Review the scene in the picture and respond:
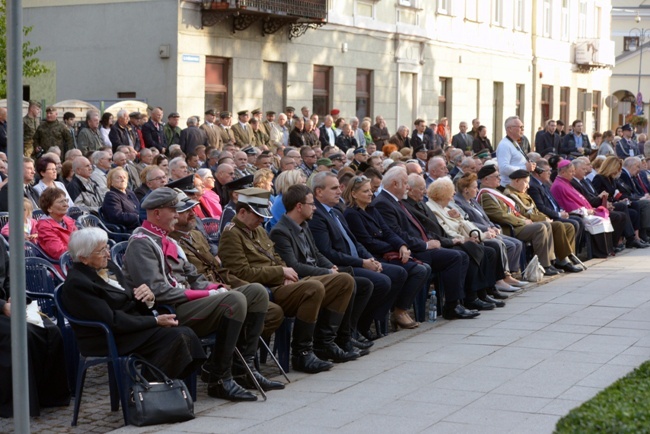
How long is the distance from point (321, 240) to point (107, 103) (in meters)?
15.3

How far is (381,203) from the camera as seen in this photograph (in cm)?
1232

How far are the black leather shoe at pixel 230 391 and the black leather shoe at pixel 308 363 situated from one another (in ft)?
3.32

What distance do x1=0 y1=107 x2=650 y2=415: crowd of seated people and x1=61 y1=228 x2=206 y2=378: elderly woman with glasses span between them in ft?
0.03

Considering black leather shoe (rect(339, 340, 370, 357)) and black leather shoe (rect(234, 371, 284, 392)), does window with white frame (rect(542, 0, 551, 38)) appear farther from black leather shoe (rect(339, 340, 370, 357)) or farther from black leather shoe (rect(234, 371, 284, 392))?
black leather shoe (rect(234, 371, 284, 392))

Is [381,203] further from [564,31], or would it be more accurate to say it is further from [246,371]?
[564,31]

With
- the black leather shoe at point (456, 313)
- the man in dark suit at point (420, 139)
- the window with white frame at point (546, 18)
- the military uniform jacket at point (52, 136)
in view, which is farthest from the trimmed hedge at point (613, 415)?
the window with white frame at point (546, 18)

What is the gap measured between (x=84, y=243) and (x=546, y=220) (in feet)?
30.5

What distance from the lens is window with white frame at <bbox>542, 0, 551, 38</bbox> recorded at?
47.1 meters

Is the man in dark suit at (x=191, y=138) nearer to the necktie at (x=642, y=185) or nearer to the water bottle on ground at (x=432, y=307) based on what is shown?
the necktie at (x=642, y=185)

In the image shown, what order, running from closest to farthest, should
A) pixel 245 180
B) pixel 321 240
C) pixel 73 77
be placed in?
pixel 321 240, pixel 245 180, pixel 73 77

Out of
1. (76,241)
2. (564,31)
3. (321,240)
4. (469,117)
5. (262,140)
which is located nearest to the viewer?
(76,241)

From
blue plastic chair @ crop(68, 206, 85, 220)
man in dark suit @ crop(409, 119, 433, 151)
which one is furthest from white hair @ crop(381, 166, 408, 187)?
man in dark suit @ crop(409, 119, 433, 151)

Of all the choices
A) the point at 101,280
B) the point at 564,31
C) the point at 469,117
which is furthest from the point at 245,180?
the point at 564,31

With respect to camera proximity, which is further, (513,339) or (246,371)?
(513,339)
